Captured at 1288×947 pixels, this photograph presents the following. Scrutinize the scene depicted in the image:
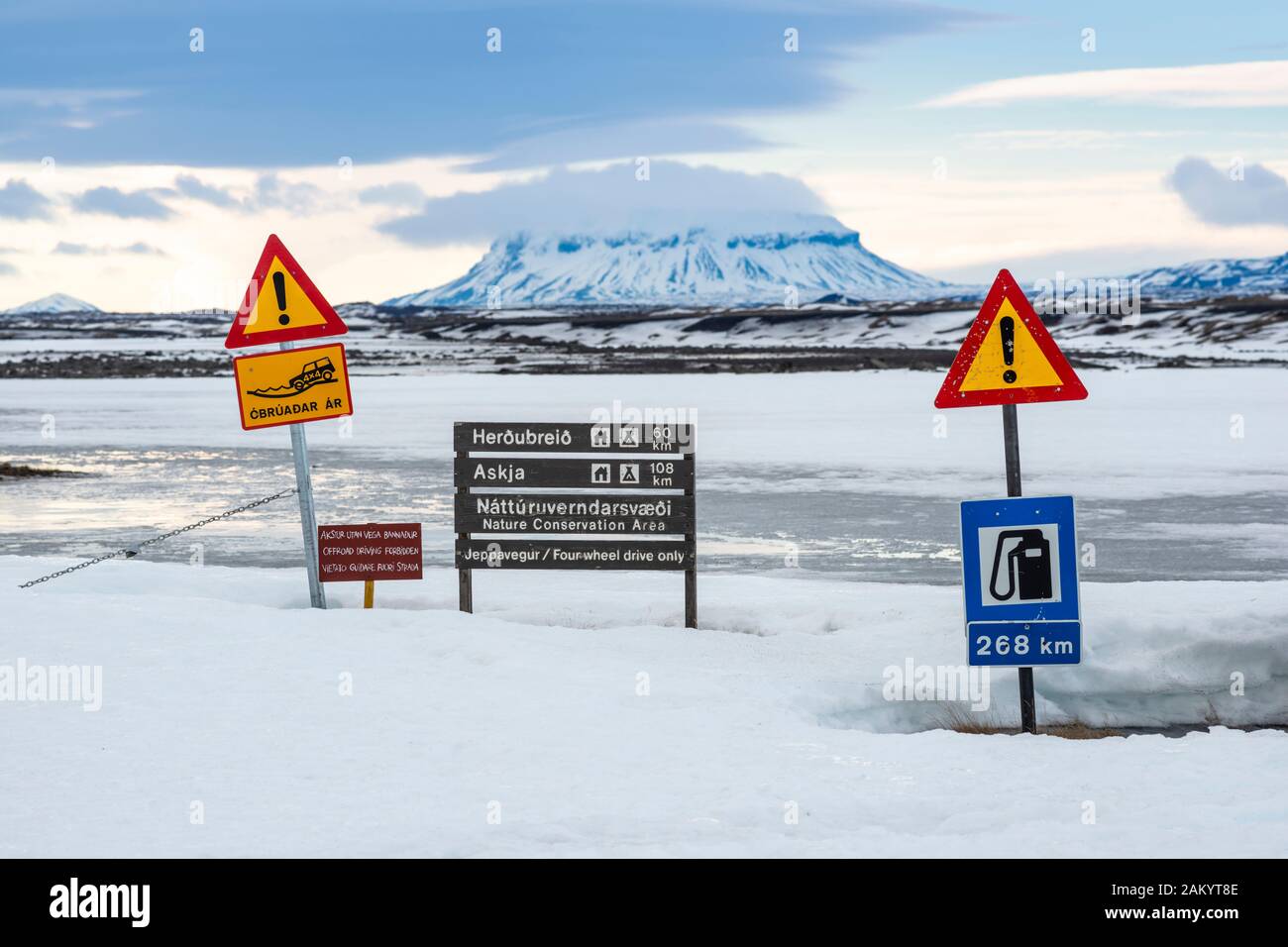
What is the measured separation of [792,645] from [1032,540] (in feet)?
7.76

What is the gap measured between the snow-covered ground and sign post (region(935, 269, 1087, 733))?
132cm

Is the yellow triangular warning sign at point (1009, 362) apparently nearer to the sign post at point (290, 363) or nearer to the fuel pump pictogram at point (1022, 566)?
the fuel pump pictogram at point (1022, 566)

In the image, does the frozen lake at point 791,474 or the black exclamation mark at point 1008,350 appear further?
the frozen lake at point 791,474

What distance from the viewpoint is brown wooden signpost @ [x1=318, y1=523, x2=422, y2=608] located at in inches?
402

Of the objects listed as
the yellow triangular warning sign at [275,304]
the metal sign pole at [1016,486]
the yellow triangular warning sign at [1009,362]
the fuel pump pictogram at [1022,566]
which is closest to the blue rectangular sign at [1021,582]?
the fuel pump pictogram at [1022,566]

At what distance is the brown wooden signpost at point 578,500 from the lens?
1001 cm

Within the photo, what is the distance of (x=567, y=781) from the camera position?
20.5ft

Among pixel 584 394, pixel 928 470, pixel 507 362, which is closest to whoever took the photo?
pixel 928 470

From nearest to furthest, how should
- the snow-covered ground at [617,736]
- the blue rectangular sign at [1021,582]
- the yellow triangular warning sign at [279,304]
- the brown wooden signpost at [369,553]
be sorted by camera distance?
the snow-covered ground at [617,736]
the blue rectangular sign at [1021,582]
the yellow triangular warning sign at [279,304]
the brown wooden signpost at [369,553]

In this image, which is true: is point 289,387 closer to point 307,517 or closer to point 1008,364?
point 307,517

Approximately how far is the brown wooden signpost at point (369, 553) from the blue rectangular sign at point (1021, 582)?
4350 millimetres
